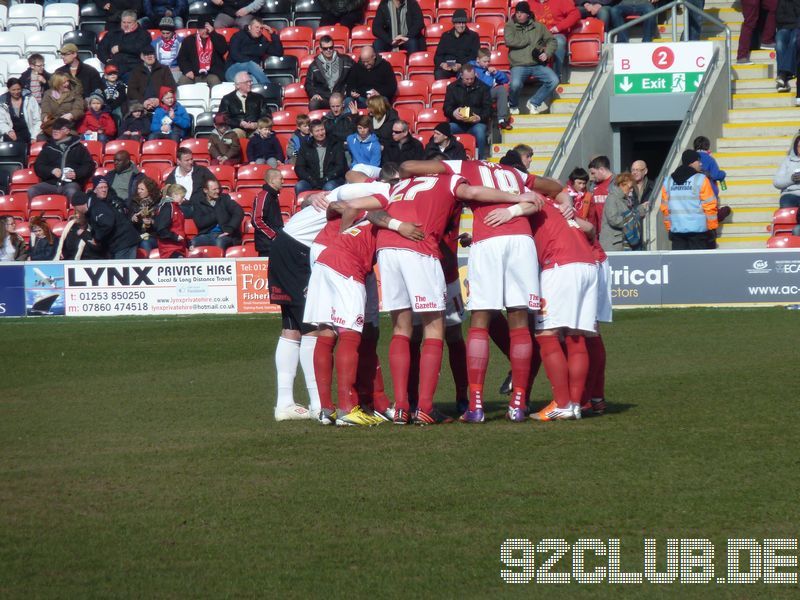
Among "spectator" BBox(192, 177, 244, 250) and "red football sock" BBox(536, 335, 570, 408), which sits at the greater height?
"red football sock" BBox(536, 335, 570, 408)

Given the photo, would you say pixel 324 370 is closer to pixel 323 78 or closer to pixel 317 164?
pixel 317 164

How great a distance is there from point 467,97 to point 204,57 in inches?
242

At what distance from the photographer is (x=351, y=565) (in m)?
6.02

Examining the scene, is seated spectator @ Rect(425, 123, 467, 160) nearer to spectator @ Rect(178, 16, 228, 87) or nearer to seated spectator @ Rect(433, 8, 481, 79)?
seated spectator @ Rect(433, 8, 481, 79)

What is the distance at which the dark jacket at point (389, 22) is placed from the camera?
2472 cm

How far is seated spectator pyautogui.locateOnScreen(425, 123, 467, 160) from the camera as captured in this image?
68.6ft

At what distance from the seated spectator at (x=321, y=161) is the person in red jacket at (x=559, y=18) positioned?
15.5ft

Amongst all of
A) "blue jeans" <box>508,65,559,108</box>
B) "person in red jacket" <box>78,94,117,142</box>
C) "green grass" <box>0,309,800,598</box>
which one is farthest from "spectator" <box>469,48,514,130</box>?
"green grass" <box>0,309,800,598</box>

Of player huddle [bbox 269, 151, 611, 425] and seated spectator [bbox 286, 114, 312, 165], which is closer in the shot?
player huddle [bbox 269, 151, 611, 425]

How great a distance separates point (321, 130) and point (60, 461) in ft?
44.5

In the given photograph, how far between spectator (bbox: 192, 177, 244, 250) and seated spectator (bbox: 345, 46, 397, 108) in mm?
3328

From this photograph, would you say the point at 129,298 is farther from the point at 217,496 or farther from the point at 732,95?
the point at 217,496

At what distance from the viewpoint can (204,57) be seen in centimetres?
2603

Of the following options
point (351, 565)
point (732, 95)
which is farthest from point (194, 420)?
point (732, 95)
